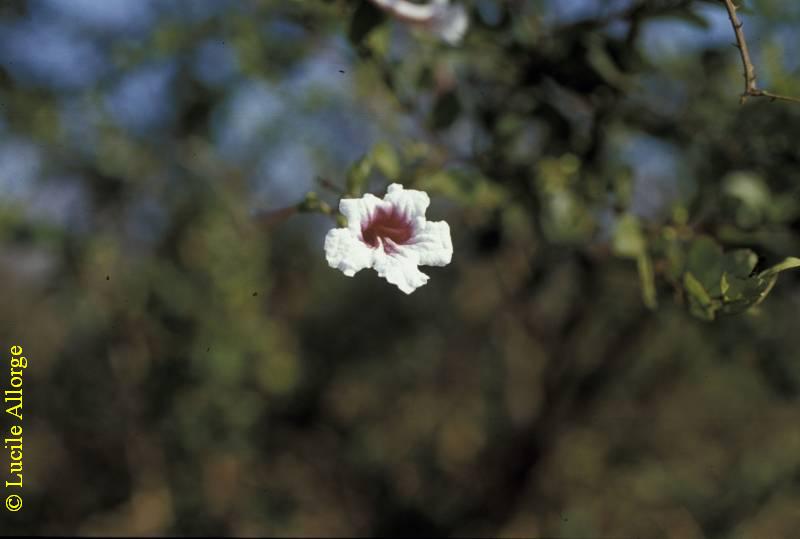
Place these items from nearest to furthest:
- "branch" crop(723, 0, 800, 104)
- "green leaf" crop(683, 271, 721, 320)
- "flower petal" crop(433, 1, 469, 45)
→ "branch" crop(723, 0, 800, 104), "green leaf" crop(683, 271, 721, 320), "flower petal" crop(433, 1, 469, 45)

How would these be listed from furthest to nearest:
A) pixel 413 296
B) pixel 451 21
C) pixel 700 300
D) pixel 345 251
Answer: pixel 413 296 < pixel 451 21 < pixel 700 300 < pixel 345 251

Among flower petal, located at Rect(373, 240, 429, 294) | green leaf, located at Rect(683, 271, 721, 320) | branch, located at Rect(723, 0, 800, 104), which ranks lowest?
green leaf, located at Rect(683, 271, 721, 320)

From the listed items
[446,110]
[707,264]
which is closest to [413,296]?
[446,110]

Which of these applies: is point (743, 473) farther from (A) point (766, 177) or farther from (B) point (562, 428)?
(A) point (766, 177)

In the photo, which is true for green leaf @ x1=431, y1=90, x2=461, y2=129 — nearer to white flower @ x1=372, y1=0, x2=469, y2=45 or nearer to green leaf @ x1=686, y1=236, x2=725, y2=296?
white flower @ x1=372, y1=0, x2=469, y2=45

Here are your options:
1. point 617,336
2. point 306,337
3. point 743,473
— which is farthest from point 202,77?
point 743,473

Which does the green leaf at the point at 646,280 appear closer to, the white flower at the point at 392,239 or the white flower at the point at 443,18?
the white flower at the point at 392,239

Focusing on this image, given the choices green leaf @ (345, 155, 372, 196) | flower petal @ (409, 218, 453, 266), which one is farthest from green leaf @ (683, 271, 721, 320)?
green leaf @ (345, 155, 372, 196)

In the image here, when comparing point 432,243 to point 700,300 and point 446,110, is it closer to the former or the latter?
point 700,300
